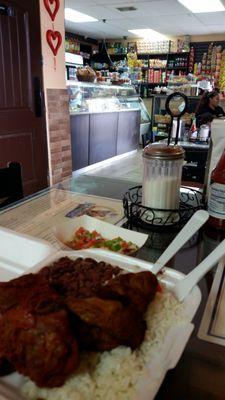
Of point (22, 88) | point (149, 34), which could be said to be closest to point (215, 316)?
point (22, 88)

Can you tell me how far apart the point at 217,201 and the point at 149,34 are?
7907 mm

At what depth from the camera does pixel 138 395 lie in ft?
1.20

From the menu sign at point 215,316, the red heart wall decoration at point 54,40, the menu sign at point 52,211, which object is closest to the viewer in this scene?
the menu sign at point 215,316

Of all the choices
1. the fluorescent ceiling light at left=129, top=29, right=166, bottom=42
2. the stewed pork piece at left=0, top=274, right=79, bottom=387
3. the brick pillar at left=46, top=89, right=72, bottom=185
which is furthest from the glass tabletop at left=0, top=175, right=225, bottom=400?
the fluorescent ceiling light at left=129, top=29, right=166, bottom=42

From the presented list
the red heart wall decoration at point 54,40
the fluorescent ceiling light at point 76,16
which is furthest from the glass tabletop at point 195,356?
the fluorescent ceiling light at point 76,16

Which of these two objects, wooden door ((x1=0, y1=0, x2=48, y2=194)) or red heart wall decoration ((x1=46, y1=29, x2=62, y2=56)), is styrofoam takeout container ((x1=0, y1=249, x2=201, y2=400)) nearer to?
wooden door ((x1=0, y1=0, x2=48, y2=194))

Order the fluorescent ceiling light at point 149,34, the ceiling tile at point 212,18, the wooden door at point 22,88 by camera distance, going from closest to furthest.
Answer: the wooden door at point 22,88
the ceiling tile at point 212,18
the fluorescent ceiling light at point 149,34

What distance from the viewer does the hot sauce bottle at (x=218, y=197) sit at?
86cm

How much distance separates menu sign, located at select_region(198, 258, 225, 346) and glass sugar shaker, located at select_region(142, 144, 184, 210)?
0.87 ft

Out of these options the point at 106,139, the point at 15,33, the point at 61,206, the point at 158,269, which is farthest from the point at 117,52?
the point at 158,269

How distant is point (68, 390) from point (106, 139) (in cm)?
505

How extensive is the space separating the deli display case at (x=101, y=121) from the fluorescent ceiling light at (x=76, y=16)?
62.1 inches

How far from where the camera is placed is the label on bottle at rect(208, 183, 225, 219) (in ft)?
2.82

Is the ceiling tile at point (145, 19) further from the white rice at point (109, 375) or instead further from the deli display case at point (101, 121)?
the white rice at point (109, 375)
